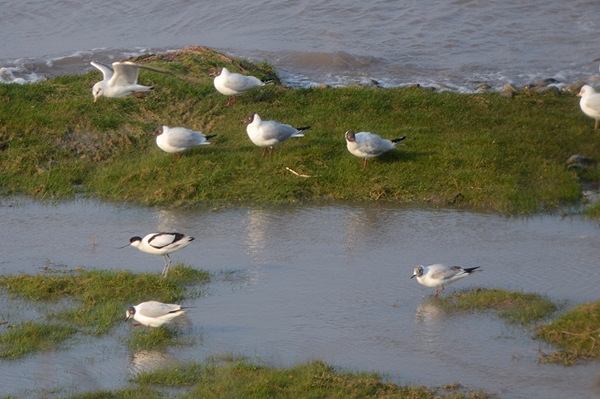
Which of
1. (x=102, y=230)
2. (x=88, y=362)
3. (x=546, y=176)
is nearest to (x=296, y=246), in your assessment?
(x=102, y=230)

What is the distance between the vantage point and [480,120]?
41.2ft

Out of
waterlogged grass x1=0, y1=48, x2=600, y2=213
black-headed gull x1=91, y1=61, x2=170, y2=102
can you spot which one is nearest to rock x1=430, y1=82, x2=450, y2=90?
waterlogged grass x1=0, y1=48, x2=600, y2=213

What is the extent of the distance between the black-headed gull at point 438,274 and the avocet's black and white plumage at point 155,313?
8.29 feet

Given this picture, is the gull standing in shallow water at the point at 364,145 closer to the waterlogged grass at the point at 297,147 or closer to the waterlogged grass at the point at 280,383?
the waterlogged grass at the point at 297,147

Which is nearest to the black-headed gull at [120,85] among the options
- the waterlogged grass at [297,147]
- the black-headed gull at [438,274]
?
the waterlogged grass at [297,147]

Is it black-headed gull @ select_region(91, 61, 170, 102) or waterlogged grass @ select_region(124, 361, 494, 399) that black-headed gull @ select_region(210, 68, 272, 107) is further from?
waterlogged grass @ select_region(124, 361, 494, 399)

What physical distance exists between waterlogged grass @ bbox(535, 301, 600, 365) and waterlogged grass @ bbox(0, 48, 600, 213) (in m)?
3.47

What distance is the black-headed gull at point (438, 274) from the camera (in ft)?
24.0

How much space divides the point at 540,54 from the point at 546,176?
1277 centimetres

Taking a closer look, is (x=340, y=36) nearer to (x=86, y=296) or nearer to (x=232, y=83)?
(x=232, y=83)

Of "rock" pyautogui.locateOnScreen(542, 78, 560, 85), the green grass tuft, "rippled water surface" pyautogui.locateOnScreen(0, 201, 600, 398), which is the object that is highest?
the green grass tuft

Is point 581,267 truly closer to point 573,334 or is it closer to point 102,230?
point 573,334

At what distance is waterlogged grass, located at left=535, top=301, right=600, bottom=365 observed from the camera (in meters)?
6.13

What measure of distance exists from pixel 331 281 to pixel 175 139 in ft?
13.9
